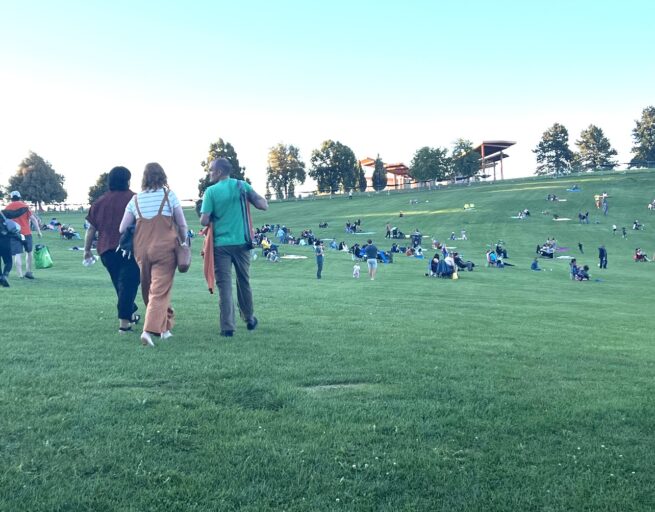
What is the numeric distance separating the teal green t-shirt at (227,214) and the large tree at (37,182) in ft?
289

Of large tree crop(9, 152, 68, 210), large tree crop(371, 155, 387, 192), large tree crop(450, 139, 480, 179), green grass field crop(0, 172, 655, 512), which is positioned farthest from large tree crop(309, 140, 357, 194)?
Result: green grass field crop(0, 172, 655, 512)

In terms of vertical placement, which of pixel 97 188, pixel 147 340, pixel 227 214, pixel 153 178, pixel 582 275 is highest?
pixel 97 188

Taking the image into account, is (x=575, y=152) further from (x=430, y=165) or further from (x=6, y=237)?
(x=6, y=237)

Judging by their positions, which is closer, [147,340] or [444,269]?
[147,340]

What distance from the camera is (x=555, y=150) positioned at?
12581 cm

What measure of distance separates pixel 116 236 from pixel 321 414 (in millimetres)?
4587

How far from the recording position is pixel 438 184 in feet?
327

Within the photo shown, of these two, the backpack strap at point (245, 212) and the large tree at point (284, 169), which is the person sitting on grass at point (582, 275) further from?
the large tree at point (284, 169)

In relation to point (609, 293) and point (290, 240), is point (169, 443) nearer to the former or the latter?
point (609, 293)

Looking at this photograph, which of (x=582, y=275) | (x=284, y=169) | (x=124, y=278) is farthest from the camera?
(x=284, y=169)

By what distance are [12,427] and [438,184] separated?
327 ft

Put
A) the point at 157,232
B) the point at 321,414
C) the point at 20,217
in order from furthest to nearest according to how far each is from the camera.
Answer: the point at 20,217 → the point at 157,232 → the point at 321,414

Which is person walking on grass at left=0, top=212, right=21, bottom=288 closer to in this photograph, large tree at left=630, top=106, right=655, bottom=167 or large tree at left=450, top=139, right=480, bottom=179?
large tree at left=450, top=139, right=480, bottom=179

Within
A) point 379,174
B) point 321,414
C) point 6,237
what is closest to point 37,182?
point 379,174
